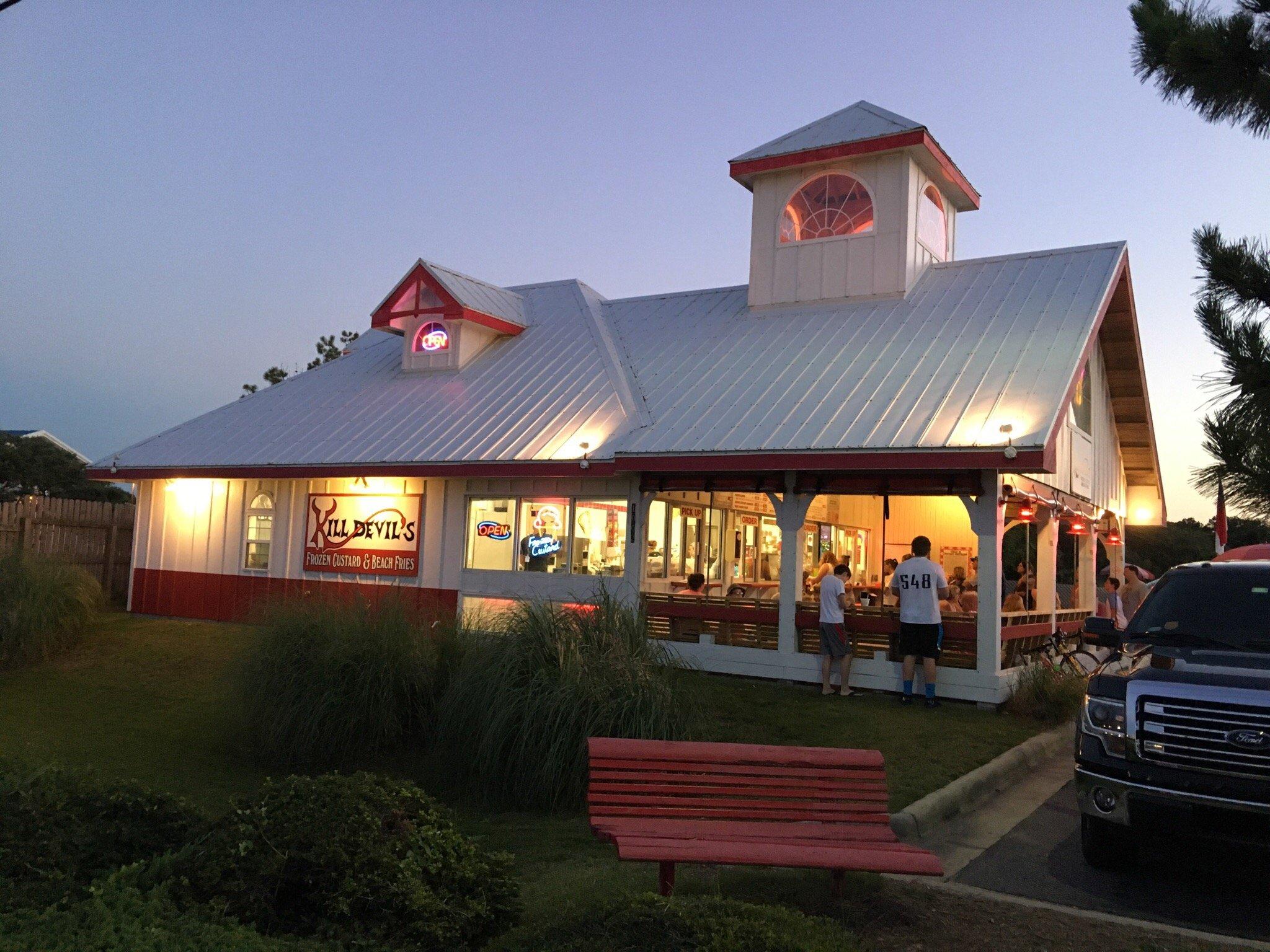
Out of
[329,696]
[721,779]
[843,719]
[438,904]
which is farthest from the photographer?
[843,719]

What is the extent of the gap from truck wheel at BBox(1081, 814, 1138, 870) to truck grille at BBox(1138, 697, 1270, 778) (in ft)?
2.28

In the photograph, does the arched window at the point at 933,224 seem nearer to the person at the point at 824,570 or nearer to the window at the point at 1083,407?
the window at the point at 1083,407

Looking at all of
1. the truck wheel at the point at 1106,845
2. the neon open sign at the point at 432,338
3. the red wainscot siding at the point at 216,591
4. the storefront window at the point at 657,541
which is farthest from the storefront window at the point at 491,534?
the truck wheel at the point at 1106,845

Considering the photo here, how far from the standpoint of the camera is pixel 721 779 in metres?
6.04

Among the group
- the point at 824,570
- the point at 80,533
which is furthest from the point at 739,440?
the point at 80,533

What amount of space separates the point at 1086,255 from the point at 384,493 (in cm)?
1216

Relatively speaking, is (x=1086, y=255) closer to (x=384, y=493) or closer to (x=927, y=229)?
(x=927, y=229)

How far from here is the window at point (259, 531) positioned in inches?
780

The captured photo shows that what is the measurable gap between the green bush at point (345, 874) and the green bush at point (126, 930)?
0.30 meters

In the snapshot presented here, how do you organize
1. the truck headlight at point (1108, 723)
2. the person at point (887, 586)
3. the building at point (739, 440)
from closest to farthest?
1. the truck headlight at point (1108, 723)
2. the building at point (739, 440)
3. the person at point (887, 586)

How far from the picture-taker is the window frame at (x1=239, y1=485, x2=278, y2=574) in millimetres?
19688

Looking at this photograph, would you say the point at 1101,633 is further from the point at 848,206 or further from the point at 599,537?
the point at 848,206

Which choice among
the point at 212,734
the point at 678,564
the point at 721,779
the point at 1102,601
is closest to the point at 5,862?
the point at 721,779

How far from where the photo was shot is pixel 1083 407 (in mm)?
16750
